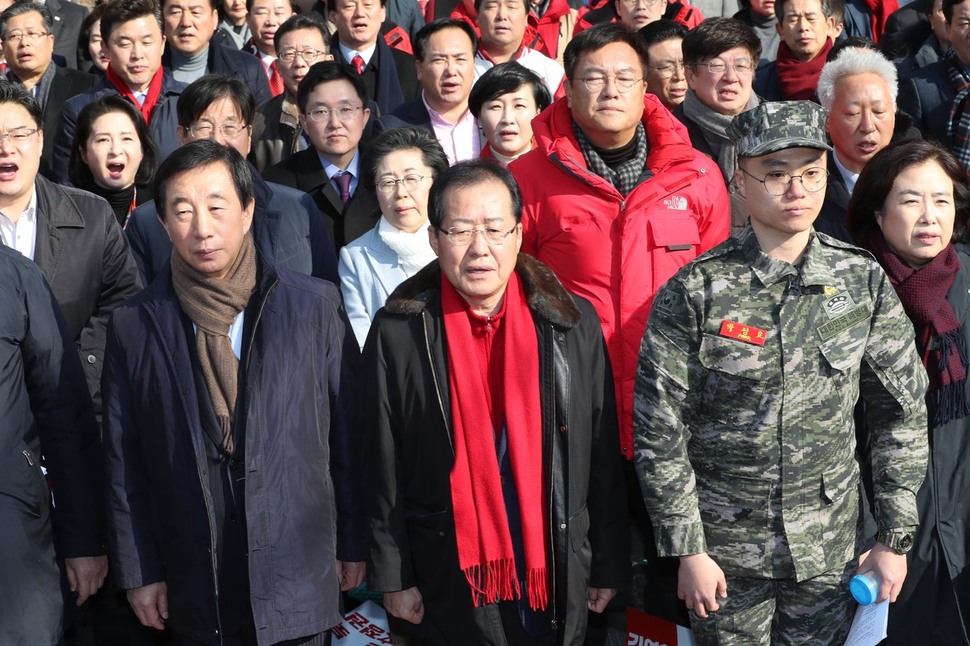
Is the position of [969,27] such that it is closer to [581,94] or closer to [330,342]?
[581,94]

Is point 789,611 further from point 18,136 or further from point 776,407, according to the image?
point 18,136

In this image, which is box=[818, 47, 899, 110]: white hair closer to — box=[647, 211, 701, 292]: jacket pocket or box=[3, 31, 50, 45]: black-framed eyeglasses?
box=[647, 211, 701, 292]: jacket pocket

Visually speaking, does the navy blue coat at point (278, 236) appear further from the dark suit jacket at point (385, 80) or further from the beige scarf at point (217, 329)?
the dark suit jacket at point (385, 80)

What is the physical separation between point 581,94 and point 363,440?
5.07 ft

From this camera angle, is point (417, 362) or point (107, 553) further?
point (107, 553)

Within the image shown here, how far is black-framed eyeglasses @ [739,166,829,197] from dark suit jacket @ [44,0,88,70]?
703 cm

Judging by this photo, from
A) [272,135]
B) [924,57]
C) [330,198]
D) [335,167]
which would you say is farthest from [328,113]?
[924,57]

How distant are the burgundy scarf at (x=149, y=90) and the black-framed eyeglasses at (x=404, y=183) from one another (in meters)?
2.40

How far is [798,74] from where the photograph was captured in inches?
259

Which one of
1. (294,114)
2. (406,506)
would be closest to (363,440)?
(406,506)

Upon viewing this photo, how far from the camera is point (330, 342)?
368cm

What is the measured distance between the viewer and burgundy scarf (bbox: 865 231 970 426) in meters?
3.80

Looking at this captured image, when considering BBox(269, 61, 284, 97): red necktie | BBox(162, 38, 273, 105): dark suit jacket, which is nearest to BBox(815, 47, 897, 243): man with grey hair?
BBox(162, 38, 273, 105): dark suit jacket

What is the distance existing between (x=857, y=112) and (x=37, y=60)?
507cm
